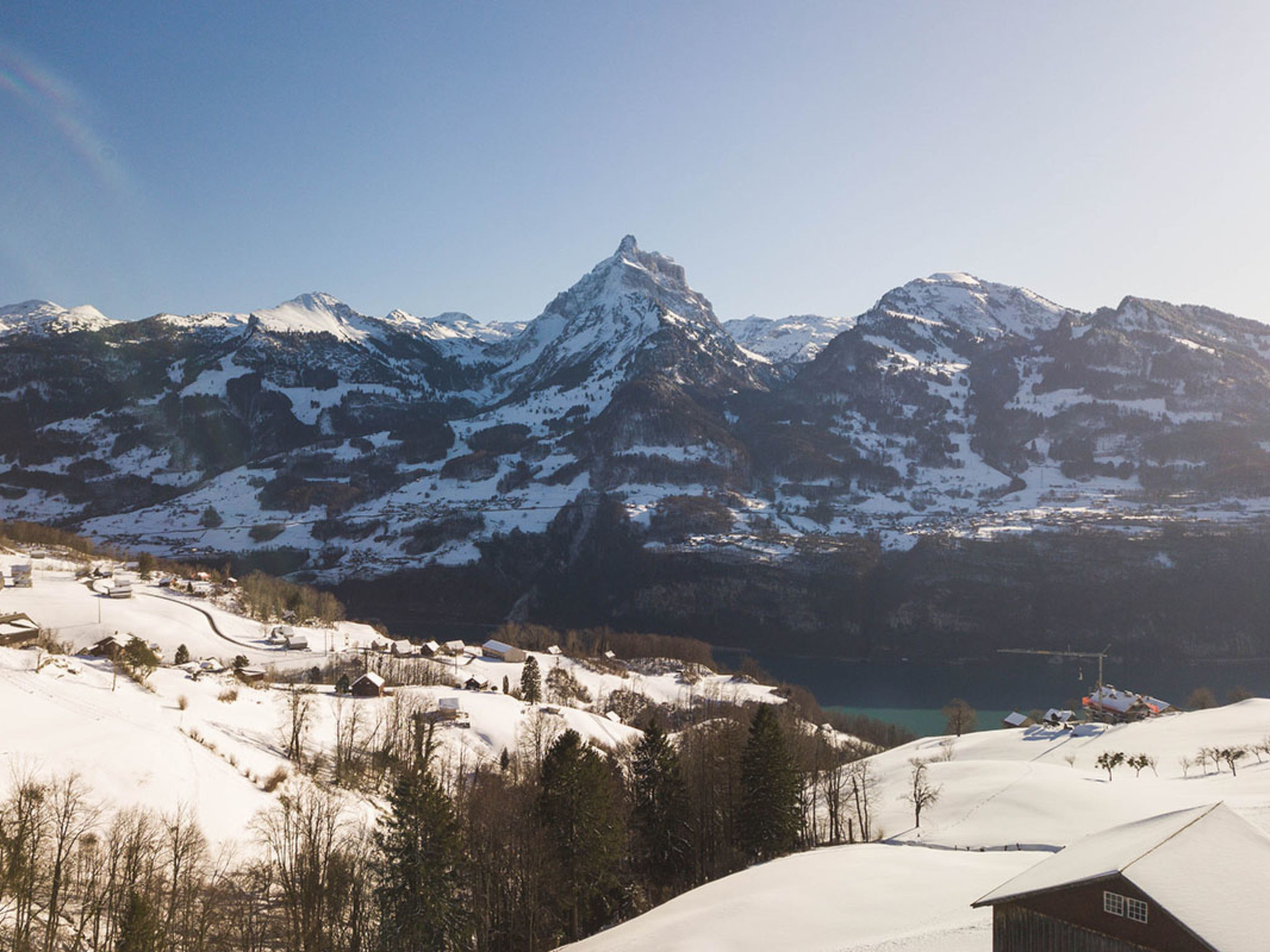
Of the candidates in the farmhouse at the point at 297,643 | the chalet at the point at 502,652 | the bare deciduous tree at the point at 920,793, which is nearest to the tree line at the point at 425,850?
the bare deciduous tree at the point at 920,793

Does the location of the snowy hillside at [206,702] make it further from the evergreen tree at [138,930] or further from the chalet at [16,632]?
the evergreen tree at [138,930]

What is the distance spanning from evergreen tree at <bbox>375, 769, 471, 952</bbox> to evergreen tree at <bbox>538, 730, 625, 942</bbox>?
7.21m

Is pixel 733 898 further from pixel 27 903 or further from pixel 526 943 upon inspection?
pixel 27 903

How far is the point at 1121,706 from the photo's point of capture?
97250mm

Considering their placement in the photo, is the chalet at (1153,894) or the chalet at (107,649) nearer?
the chalet at (1153,894)

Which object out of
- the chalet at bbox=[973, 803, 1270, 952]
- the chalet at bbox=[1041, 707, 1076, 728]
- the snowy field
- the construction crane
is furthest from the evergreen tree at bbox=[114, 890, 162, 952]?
the construction crane

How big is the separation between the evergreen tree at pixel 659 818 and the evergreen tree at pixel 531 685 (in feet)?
127

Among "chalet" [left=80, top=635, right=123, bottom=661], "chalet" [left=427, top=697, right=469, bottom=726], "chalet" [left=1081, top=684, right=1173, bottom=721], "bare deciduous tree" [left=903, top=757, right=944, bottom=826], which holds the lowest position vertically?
"bare deciduous tree" [left=903, top=757, right=944, bottom=826]

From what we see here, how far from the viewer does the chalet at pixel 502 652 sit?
11650cm

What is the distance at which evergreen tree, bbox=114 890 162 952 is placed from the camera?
2144 cm

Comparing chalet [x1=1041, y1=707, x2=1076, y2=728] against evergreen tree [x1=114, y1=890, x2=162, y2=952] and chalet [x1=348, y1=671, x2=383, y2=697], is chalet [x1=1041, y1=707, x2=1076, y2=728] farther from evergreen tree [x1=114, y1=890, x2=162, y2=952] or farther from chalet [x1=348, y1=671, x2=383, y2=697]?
evergreen tree [x1=114, y1=890, x2=162, y2=952]

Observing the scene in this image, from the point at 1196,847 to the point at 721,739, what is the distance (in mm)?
37999

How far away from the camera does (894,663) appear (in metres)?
170

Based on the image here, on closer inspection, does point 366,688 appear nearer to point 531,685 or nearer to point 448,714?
point 448,714
